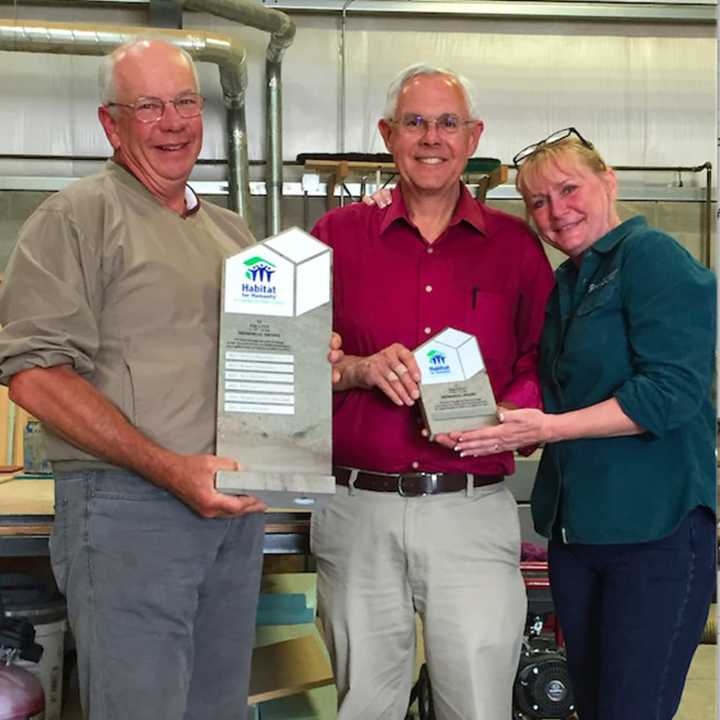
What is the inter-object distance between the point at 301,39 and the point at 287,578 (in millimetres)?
3358

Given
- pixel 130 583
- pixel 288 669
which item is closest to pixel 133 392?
pixel 130 583

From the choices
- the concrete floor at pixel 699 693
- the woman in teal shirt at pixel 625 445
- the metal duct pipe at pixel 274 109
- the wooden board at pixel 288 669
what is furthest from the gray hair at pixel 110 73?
the metal duct pipe at pixel 274 109

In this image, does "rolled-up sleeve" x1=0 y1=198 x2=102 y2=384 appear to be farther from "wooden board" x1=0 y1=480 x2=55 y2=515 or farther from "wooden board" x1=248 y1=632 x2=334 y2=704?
"wooden board" x1=248 y1=632 x2=334 y2=704

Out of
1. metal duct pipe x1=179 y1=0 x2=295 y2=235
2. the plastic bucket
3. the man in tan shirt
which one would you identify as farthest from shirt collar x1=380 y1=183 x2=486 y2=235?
metal duct pipe x1=179 y1=0 x2=295 y2=235

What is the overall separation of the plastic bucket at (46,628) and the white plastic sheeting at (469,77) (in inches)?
123

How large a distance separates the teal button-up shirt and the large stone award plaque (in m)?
0.50

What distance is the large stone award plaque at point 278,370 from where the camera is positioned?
1.59 m

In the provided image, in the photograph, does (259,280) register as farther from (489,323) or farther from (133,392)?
(489,323)

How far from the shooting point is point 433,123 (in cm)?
194

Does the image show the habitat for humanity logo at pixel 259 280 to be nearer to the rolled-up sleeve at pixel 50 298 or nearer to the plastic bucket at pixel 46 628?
the rolled-up sleeve at pixel 50 298

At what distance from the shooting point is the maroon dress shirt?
6.36 feet

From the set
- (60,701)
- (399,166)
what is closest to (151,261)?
(399,166)

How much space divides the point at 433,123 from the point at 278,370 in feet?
2.13

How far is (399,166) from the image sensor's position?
1987mm
